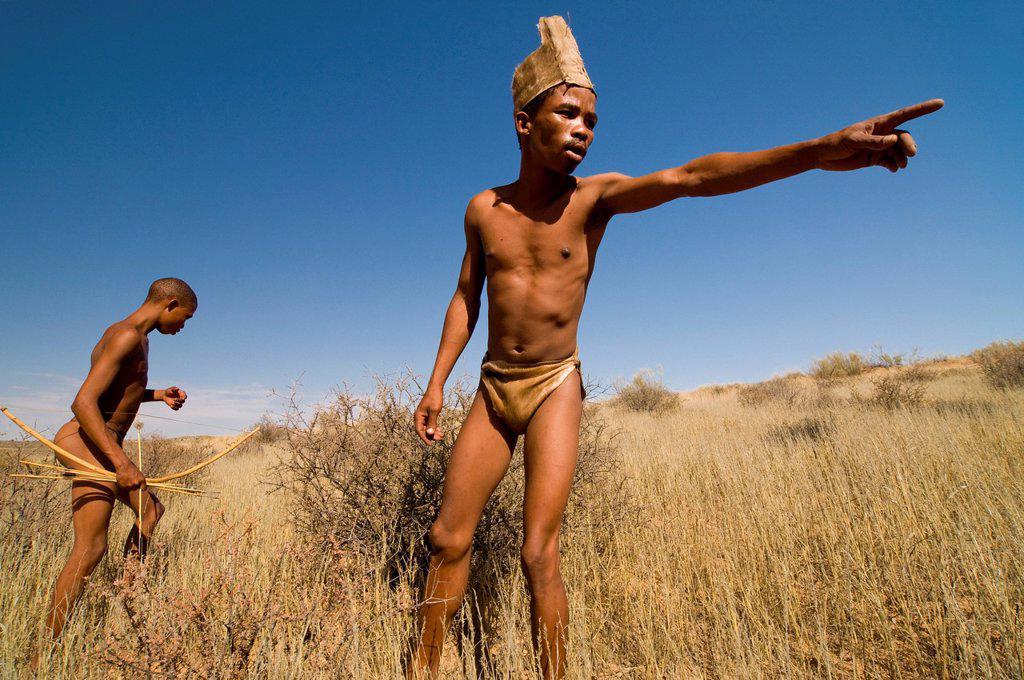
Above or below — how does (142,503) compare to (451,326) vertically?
below

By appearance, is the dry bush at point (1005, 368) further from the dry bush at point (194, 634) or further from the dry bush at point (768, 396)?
the dry bush at point (194, 634)

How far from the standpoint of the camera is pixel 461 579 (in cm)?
219

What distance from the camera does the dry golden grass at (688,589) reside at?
216 centimetres

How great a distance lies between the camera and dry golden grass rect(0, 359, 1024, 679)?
216 cm

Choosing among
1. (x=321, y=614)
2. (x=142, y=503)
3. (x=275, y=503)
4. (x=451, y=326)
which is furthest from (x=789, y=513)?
(x=275, y=503)

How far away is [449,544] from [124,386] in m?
2.42

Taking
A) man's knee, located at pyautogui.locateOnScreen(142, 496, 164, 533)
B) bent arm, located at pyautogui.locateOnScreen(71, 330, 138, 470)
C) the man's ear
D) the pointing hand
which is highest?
the man's ear

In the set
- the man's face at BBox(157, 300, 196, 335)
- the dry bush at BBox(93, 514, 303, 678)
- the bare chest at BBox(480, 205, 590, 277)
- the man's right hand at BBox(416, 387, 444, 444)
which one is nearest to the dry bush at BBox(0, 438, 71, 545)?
the man's face at BBox(157, 300, 196, 335)

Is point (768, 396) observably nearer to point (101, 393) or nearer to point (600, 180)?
point (600, 180)

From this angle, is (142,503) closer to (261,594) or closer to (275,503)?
(261,594)

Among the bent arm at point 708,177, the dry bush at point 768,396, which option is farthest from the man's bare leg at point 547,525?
the dry bush at point 768,396

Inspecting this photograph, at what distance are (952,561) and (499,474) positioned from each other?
9.09 feet

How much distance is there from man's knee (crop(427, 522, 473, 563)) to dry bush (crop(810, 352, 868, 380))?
23.0m

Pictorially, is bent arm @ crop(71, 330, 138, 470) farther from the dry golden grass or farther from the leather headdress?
the leather headdress
